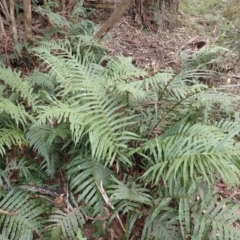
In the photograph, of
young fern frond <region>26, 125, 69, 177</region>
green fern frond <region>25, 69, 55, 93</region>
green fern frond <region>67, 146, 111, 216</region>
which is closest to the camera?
green fern frond <region>67, 146, 111, 216</region>

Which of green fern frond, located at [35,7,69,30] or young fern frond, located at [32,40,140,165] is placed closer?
young fern frond, located at [32,40,140,165]

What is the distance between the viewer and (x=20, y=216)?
2.38 meters

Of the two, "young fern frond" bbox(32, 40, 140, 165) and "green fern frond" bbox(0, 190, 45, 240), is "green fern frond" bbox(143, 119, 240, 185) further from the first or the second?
"green fern frond" bbox(0, 190, 45, 240)

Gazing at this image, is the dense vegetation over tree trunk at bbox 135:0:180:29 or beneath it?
beneath

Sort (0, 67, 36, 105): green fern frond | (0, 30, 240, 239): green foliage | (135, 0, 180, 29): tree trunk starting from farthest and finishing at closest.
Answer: (135, 0, 180, 29): tree trunk < (0, 67, 36, 105): green fern frond < (0, 30, 240, 239): green foliage

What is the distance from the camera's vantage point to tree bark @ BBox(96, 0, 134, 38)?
377cm

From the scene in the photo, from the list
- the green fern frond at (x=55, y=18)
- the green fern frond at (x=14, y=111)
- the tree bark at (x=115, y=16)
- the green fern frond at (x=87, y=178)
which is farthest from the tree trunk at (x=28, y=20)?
the green fern frond at (x=87, y=178)

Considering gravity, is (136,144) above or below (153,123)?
below

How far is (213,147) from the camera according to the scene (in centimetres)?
224

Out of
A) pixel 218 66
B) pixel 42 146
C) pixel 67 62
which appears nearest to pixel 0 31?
pixel 67 62

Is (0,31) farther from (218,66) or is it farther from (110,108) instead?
(218,66)

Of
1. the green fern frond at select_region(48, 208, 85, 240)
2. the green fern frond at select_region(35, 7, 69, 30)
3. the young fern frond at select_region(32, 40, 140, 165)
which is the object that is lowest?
the green fern frond at select_region(48, 208, 85, 240)

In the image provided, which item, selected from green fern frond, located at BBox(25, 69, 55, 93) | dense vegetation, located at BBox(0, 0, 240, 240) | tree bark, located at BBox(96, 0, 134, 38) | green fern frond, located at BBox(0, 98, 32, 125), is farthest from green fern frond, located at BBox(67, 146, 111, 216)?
tree bark, located at BBox(96, 0, 134, 38)

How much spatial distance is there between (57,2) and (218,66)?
81.3 inches
